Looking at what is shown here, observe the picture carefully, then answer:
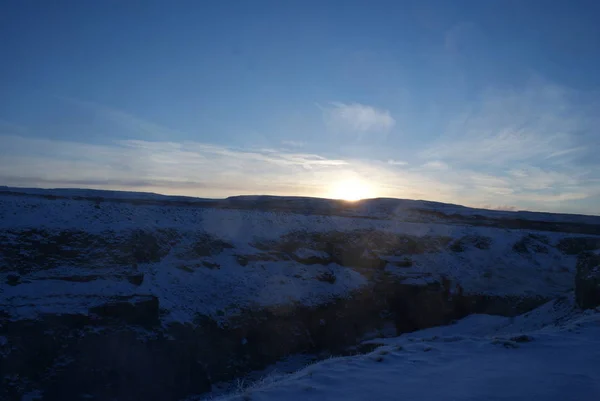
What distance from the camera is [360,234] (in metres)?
33.6

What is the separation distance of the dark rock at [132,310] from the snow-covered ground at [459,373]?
43.7 feet

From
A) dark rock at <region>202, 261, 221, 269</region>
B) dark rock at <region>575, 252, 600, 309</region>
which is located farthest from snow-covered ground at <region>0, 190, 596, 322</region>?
dark rock at <region>575, 252, 600, 309</region>

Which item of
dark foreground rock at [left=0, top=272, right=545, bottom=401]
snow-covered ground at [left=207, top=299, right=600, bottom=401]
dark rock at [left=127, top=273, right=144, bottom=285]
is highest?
snow-covered ground at [left=207, top=299, right=600, bottom=401]

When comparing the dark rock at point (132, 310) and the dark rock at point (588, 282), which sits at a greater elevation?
the dark rock at point (588, 282)

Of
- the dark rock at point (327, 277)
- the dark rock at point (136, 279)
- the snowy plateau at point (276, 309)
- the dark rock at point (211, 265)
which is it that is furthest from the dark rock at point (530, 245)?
the dark rock at point (136, 279)

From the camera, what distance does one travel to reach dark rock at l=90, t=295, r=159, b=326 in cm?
1938

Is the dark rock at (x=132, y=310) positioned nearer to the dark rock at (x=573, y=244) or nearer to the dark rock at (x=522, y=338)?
the dark rock at (x=522, y=338)

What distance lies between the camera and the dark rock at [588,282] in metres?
18.8

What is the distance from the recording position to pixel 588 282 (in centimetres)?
1945

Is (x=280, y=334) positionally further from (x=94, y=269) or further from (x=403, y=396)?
(x=403, y=396)

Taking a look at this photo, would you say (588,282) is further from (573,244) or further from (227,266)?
(573,244)

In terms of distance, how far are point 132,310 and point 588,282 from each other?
68.5ft

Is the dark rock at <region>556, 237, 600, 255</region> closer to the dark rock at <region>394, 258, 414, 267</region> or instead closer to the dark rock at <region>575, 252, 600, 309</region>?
the dark rock at <region>394, 258, 414, 267</region>

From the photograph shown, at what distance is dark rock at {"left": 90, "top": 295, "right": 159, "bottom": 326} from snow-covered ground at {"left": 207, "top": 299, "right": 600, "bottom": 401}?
1331 cm
